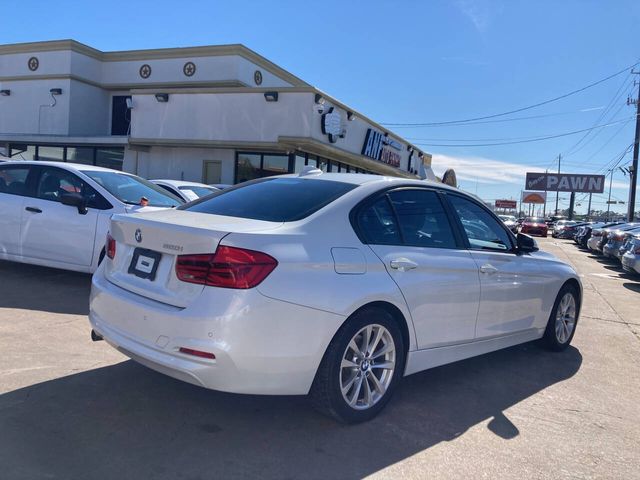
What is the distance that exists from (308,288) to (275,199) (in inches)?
37.2

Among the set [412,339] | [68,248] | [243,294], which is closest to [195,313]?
[243,294]

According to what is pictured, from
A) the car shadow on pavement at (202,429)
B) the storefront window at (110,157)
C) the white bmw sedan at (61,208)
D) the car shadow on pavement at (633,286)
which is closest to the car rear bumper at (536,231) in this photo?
the car shadow on pavement at (633,286)

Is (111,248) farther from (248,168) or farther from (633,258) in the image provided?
(248,168)

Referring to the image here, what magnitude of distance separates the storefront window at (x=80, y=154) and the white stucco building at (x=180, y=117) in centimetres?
4

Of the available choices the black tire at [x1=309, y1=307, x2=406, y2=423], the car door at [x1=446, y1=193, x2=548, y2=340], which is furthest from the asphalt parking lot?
the car door at [x1=446, y1=193, x2=548, y2=340]

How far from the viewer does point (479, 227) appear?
4.73 m

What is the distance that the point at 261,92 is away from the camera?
1706 cm

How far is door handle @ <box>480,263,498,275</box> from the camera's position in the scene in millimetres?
4344

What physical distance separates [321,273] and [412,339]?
986 mm

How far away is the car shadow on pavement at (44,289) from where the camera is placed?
5859mm

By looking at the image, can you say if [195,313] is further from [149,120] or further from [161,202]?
[149,120]

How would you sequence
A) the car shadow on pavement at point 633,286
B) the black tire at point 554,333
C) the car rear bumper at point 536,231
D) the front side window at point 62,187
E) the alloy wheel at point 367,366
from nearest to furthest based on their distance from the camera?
1. the alloy wheel at point 367,366
2. the black tire at point 554,333
3. the front side window at point 62,187
4. the car shadow on pavement at point 633,286
5. the car rear bumper at point 536,231

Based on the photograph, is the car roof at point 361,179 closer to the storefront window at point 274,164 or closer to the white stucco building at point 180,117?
the white stucco building at point 180,117

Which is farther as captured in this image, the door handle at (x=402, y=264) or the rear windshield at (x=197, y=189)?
the rear windshield at (x=197, y=189)
